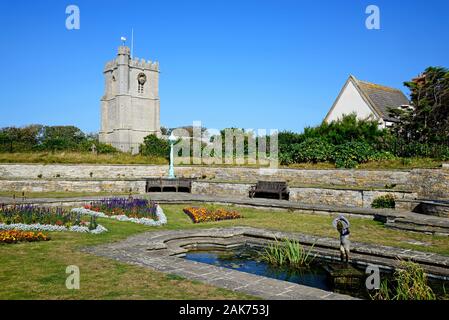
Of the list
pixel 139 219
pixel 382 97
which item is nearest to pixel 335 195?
pixel 139 219

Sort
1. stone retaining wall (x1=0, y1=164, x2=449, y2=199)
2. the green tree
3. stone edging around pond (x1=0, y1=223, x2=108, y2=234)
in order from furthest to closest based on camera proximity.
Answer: the green tree
stone retaining wall (x1=0, y1=164, x2=449, y2=199)
stone edging around pond (x1=0, y1=223, x2=108, y2=234)

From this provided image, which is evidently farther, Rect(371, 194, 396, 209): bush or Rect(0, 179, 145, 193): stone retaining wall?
Rect(0, 179, 145, 193): stone retaining wall

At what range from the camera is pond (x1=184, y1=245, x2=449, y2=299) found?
6828mm

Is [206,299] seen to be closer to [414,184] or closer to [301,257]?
[301,257]

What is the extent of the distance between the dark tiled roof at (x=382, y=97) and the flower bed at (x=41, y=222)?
21.9 m

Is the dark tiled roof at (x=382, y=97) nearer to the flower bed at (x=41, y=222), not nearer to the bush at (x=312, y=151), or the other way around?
the bush at (x=312, y=151)

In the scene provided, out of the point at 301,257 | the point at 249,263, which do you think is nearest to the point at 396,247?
the point at 301,257

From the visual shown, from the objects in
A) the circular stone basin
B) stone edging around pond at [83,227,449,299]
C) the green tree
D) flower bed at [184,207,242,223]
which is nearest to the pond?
stone edging around pond at [83,227,449,299]

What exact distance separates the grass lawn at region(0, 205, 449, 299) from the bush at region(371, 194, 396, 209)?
12.2ft

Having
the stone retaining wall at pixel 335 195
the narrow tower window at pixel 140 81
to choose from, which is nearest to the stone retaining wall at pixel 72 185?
the stone retaining wall at pixel 335 195

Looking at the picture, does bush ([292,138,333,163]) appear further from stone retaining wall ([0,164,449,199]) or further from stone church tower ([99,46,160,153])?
stone church tower ([99,46,160,153])

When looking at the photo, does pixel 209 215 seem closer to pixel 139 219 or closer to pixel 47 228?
pixel 139 219

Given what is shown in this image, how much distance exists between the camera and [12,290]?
575 centimetres

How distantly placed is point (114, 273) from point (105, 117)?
5673 cm
